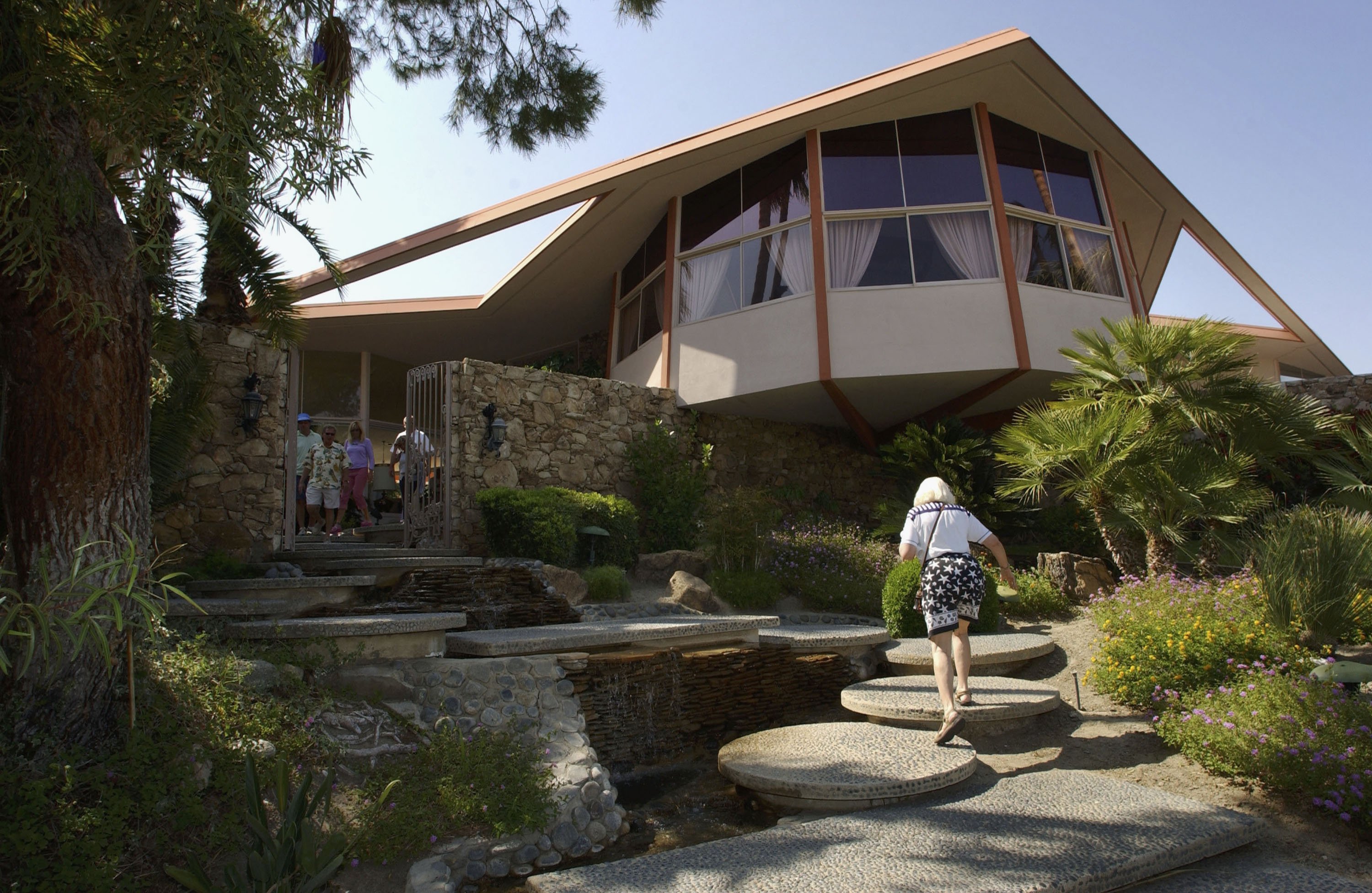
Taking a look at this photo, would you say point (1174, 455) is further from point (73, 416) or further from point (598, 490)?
point (73, 416)

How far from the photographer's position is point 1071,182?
13258mm

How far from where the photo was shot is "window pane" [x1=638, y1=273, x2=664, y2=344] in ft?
46.2

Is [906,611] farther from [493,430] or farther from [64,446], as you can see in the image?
[64,446]

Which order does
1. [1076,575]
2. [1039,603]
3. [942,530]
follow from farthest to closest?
[1076,575], [1039,603], [942,530]

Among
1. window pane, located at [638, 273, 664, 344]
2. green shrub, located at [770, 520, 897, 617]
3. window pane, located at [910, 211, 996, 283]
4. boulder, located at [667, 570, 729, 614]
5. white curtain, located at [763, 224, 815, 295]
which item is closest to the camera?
boulder, located at [667, 570, 729, 614]

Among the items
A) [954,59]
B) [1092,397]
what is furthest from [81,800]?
[954,59]

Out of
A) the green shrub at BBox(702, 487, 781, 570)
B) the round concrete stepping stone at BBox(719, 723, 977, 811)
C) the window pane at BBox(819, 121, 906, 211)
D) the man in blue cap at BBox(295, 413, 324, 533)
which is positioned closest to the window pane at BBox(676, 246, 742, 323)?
the window pane at BBox(819, 121, 906, 211)

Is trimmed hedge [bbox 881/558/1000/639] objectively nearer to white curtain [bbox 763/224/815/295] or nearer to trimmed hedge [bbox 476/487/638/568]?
trimmed hedge [bbox 476/487/638/568]

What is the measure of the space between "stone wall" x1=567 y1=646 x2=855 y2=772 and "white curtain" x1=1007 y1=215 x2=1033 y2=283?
690 cm

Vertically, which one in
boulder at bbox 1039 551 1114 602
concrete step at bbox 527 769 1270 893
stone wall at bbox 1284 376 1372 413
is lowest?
concrete step at bbox 527 769 1270 893

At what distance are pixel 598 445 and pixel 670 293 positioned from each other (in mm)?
2991

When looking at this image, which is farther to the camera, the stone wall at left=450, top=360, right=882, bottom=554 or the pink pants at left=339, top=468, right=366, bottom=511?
the pink pants at left=339, top=468, right=366, bottom=511

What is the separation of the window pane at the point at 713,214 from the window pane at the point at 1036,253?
152 inches

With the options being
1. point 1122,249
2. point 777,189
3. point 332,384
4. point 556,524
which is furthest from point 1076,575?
point 332,384
